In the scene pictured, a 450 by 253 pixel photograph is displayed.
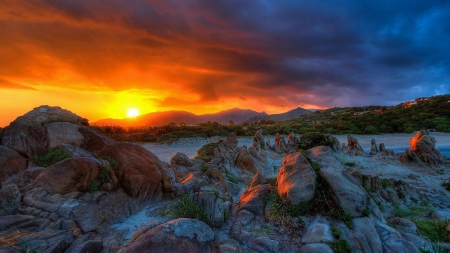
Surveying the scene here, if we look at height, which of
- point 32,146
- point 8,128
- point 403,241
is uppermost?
point 8,128

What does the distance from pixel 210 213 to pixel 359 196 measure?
5988 millimetres

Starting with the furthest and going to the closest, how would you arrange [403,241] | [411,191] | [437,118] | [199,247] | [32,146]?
[437,118] < [411,191] < [32,146] < [403,241] < [199,247]

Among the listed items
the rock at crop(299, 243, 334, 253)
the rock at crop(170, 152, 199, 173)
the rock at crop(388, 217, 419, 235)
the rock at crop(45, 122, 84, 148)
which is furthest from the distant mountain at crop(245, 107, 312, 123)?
the rock at crop(299, 243, 334, 253)

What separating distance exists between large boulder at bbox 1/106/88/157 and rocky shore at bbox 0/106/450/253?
0.15 feet

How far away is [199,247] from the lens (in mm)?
6203

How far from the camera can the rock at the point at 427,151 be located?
24656 mm

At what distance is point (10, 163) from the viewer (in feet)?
36.7

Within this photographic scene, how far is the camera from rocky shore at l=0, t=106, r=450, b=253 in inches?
287

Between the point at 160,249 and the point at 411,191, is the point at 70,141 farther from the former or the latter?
the point at 411,191

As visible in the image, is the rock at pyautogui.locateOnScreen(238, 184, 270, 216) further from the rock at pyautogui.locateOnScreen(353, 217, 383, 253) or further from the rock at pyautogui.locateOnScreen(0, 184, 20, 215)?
the rock at pyautogui.locateOnScreen(0, 184, 20, 215)

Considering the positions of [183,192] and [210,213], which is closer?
[210,213]

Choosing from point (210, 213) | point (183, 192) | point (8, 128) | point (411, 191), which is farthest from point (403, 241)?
point (8, 128)

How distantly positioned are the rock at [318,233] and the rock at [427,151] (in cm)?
2384

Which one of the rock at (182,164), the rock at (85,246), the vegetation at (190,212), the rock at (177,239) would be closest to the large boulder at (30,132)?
the rock at (85,246)
